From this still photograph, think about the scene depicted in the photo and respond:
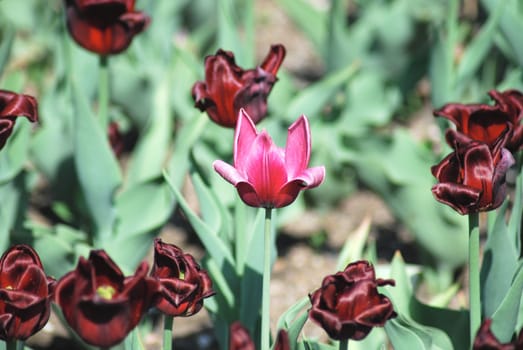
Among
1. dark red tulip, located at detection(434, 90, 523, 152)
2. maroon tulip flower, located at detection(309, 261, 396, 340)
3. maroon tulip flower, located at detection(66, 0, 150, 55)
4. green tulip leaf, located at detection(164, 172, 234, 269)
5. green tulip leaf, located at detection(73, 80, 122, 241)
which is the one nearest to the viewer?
maroon tulip flower, located at detection(309, 261, 396, 340)

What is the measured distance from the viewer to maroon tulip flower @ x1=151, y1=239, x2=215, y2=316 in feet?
5.12

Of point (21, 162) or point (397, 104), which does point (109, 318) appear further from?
point (397, 104)

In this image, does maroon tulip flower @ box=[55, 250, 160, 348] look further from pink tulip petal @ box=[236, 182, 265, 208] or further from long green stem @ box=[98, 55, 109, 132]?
long green stem @ box=[98, 55, 109, 132]

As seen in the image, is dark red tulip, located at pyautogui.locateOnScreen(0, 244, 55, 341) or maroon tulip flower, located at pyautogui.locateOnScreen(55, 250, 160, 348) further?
dark red tulip, located at pyautogui.locateOnScreen(0, 244, 55, 341)

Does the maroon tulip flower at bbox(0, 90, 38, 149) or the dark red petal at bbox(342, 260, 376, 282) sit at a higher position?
the maroon tulip flower at bbox(0, 90, 38, 149)

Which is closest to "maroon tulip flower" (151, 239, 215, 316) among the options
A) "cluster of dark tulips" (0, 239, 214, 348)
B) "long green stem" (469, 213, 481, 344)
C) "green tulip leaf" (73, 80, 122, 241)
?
"cluster of dark tulips" (0, 239, 214, 348)

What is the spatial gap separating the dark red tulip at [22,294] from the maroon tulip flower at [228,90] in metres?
0.53

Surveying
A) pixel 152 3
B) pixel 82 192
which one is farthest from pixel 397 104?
pixel 82 192

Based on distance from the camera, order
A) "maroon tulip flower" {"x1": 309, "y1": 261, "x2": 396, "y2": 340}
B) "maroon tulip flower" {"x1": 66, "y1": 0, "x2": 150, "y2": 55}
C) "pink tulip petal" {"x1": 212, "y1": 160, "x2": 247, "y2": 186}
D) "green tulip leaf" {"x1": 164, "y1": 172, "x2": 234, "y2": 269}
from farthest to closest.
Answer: "maroon tulip flower" {"x1": 66, "y1": 0, "x2": 150, "y2": 55} → "green tulip leaf" {"x1": 164, "y1": 172, "x2": 234, "y2": 269} → "pink tulip petal" {"x1": 212, "y1": 160, "x2": 247, "y2": 186} → "maroon tulip flower" {"x1": 309, "y1": 261, "x2": 396, "y2": 340}

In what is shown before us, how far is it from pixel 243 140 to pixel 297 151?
0.10m

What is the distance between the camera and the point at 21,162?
2.44m

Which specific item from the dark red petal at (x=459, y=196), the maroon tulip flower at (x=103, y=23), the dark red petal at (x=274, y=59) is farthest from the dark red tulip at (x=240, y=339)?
the maroon tulip flower at (x=103, y=23)

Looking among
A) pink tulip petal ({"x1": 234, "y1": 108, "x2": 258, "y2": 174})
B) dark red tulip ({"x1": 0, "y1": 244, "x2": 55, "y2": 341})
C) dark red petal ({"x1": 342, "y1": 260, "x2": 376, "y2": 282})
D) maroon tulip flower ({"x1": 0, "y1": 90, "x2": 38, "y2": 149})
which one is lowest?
dark red tulip ({"x1": 0, "y1": 244, "x2": 55, "y2": 341})

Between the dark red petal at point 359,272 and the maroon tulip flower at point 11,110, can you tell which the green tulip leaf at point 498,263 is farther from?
the maroon tulip flower at point 11,110
